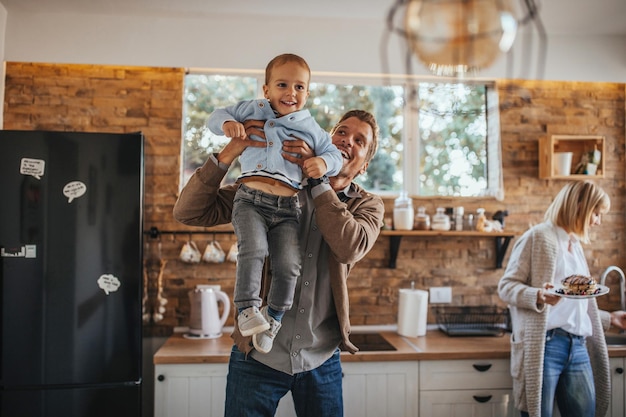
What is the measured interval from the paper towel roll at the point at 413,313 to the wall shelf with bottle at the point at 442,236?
0.88 ft

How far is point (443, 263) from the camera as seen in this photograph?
3340 millimetres

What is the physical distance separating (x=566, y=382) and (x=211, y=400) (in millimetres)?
1664

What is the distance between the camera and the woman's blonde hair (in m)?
2.50

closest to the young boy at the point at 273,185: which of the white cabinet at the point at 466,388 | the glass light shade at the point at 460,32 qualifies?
the glass light shade at the point at 460,32

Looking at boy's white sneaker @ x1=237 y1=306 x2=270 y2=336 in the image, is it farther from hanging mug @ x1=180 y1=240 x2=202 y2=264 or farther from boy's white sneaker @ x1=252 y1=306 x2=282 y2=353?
hanging mug @ x1=180 y1=240 x2=202 y2=264

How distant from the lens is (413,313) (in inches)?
120

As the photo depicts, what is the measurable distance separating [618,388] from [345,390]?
4.72ft

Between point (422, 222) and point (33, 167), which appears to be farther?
point (422, 222)

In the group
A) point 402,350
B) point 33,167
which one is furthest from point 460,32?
point 33,167

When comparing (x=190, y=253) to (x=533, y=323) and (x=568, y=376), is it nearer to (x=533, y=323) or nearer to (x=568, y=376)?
(x=533, y=323)

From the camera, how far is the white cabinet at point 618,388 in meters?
2.79

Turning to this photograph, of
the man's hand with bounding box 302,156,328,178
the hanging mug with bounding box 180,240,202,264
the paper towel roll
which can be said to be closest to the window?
the hanging mug with bounding box 180,240,202,264

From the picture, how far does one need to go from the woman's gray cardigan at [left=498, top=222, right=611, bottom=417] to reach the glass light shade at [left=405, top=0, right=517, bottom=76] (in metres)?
1.82

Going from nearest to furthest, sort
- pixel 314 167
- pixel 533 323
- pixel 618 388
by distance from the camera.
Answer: pixel 314 167
pixel 533 323
pixel 618 388
